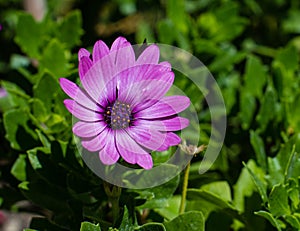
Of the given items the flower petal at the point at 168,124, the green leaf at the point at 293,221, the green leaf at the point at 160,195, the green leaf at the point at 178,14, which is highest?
the green leaf at the point at 178,14

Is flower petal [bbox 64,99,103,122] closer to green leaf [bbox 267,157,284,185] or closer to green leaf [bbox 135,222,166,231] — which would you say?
green leaf [bbox 135,222,166,231]

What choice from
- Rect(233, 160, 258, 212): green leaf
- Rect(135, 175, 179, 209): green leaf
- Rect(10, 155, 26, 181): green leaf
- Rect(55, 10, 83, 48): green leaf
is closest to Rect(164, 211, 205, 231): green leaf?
Rect(135, 175, 179, 209): green leaf

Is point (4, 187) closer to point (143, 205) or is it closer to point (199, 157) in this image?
point (143, 205)

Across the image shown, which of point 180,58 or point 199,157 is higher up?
point 180,58

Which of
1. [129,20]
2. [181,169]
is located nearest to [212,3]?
[129,20]

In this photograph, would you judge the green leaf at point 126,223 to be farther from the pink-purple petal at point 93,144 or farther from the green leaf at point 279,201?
the green leaf at point 279,201

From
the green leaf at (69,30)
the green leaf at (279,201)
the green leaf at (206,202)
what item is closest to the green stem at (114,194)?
the green leaf at (206,202)
